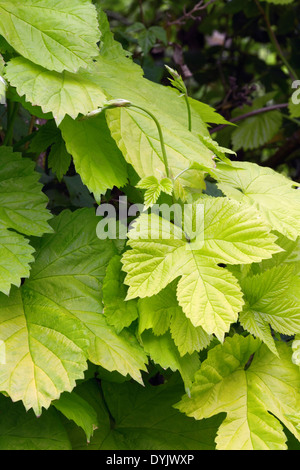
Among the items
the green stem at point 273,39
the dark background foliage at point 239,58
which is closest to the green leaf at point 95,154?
the dark background foliage at point 239,58

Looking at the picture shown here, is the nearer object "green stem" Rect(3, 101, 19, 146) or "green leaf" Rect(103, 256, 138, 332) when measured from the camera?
"green leaf" Rect(103, 256, 138, 332)

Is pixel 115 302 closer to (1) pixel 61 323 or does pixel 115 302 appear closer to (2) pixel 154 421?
(1) pixel 61 323

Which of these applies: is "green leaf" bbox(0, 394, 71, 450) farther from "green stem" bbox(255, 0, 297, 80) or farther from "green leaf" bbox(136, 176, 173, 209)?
"green stem" bbox(255, 0, 297, 80)

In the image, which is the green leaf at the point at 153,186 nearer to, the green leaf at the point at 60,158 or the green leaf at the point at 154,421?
the green leaf at the point at 60,158

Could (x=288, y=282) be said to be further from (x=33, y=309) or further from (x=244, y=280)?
(x=33, y=309)

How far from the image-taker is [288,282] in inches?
30.3

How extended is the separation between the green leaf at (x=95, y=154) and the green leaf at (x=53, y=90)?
47 millimetres

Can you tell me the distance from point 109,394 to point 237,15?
176cm

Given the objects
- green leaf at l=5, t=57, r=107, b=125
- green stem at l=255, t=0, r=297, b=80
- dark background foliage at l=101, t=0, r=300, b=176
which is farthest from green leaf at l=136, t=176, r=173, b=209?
green stem at l=255, t=0, r=297, b=80

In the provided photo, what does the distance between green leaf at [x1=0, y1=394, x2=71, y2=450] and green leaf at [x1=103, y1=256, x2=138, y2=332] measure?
20cm

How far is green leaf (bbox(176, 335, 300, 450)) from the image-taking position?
0.69 m

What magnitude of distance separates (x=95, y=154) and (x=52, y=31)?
0.20m

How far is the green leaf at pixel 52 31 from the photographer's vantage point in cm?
75
